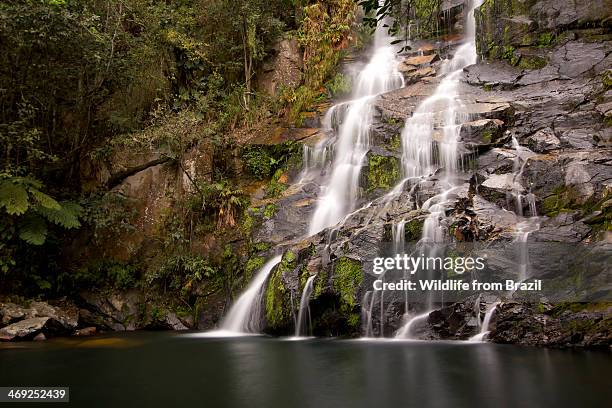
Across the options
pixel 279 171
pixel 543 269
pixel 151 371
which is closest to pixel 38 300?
pixel 151 371

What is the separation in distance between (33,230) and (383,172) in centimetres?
786

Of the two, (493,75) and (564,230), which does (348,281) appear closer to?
(564,230)

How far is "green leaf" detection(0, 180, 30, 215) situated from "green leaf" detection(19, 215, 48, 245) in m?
0.88

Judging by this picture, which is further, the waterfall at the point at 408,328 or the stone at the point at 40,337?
the stone at the point at 40,337

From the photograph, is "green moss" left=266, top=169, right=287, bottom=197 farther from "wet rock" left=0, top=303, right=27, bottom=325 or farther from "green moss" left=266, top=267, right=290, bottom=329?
"wet rock" left=0, top=303, right=27, bottom=325

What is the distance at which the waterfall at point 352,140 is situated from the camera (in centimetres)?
1098

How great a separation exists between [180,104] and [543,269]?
11204mm

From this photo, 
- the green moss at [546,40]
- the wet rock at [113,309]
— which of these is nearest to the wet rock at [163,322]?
the wet rock at [113,309]

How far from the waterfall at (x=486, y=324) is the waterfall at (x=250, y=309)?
3.96 metres

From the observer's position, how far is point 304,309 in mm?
8125

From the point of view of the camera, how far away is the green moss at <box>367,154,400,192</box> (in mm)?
10859

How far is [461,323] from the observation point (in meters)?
7.04

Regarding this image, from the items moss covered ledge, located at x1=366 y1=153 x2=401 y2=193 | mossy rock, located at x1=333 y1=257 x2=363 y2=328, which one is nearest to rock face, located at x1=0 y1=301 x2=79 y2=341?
mossy rock, located at x1=333 y1=257 x2=363 y2=328

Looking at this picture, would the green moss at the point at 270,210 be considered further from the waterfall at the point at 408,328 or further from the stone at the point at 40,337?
the stone at the point at 40,337
